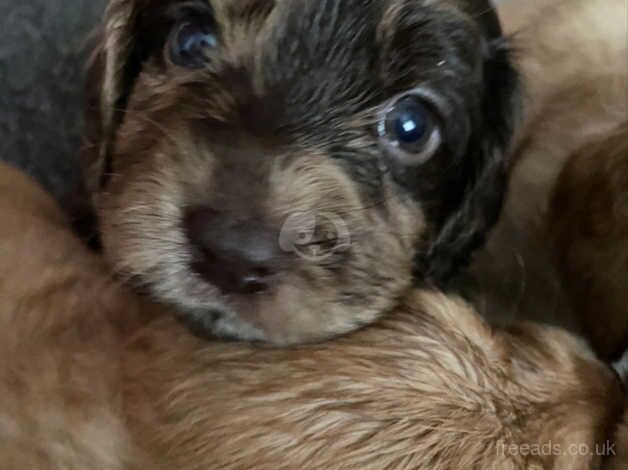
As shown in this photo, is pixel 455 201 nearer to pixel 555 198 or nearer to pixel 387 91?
pixel 555 198

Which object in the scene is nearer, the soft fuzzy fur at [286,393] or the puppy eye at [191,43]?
the soft fuzzy fur at [286,393]

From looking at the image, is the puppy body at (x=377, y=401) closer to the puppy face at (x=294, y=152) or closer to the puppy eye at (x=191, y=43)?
the puppy face at (x=294, y=152)

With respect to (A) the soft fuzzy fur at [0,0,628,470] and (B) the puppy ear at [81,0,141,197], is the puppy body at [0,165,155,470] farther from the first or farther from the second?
(B) the puppy ear at [81,0,141,197]

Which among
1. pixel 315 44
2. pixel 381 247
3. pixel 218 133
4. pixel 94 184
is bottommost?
pixel 94 184

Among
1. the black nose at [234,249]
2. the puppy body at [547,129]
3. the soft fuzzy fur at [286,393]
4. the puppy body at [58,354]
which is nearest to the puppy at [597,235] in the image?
the puppy body at [547,129]

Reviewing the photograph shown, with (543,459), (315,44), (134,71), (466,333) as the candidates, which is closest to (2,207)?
(134,71)

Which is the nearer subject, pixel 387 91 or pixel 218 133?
pixel 218 133

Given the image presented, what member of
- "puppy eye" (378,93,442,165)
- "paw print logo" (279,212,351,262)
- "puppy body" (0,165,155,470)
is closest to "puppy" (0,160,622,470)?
"puppy body" (0,165,155,470)
